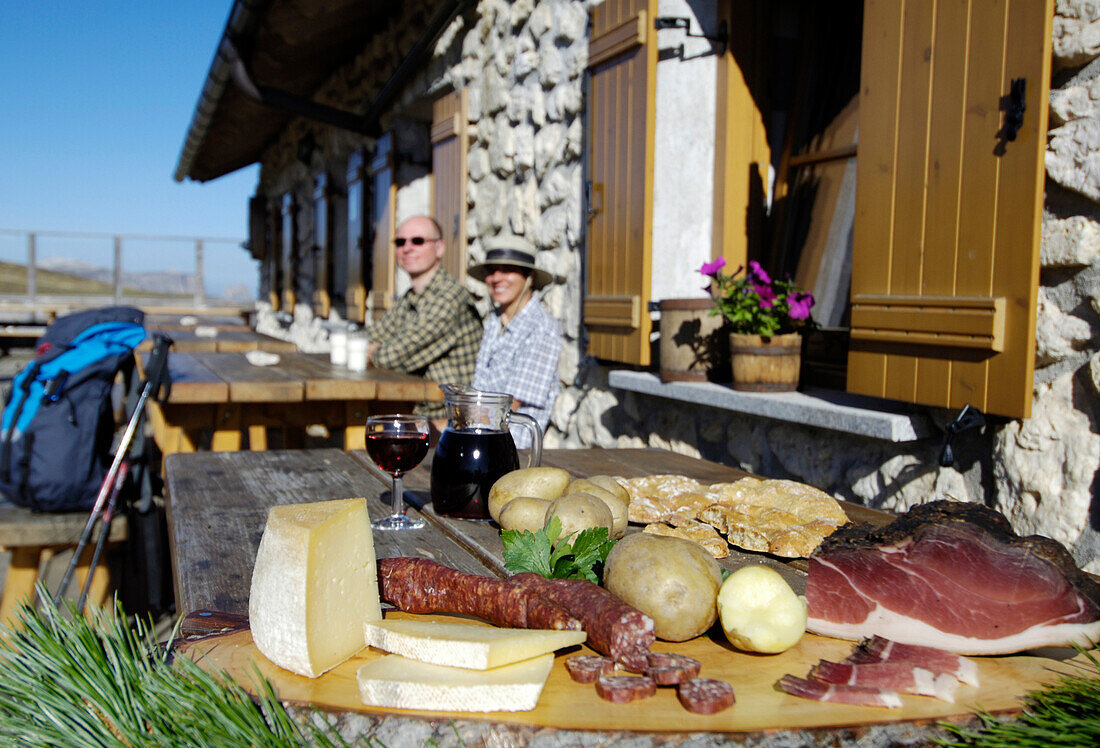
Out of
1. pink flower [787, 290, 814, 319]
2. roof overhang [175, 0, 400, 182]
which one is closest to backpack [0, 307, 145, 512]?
pink flower [787, 290, 814, 319]

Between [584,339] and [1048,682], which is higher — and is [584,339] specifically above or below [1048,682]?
above

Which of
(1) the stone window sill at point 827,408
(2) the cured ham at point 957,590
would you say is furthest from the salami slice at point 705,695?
(1) the stone window sill at point 827,408

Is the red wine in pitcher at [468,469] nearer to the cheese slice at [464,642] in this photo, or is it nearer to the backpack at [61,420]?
the cheese slice at [464,642]

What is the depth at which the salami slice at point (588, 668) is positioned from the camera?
821 mm

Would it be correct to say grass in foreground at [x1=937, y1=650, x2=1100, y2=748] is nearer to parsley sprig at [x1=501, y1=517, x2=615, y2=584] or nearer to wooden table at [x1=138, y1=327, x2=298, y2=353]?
parsley sprig at [x1=501, y1=517, x2=615, y2=584]

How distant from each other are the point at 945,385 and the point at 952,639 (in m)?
1.31

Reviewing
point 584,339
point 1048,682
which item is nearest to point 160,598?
point 584,339

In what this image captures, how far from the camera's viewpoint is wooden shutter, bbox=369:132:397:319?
20.8ft

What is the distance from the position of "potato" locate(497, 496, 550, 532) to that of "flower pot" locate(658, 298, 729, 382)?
183 cm

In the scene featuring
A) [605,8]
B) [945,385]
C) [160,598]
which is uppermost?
[605,8]

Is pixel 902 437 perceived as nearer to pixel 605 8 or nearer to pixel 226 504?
pixel 226 504

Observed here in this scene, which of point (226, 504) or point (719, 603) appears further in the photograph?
point (226, 504)

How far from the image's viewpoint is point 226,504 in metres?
1.68

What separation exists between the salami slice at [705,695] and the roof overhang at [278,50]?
20.4 feet
